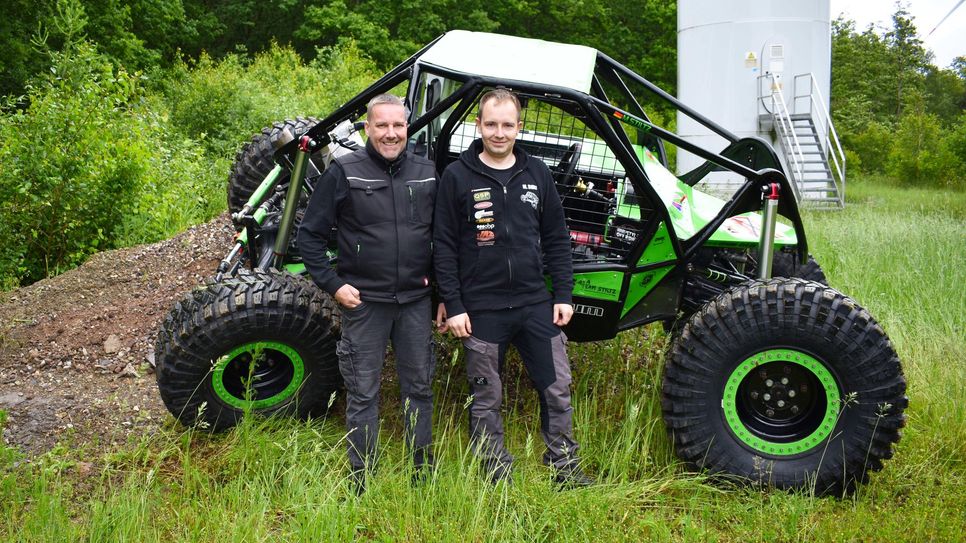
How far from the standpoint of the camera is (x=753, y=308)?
376cm

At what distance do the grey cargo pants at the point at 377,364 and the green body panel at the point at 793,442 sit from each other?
1.42m

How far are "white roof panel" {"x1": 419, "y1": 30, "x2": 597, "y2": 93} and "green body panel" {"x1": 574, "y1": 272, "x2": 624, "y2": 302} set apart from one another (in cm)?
90

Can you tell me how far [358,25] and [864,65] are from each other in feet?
78.5

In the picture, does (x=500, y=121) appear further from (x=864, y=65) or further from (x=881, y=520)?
(x=864, y=65)

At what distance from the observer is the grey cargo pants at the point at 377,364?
3539 millimetres

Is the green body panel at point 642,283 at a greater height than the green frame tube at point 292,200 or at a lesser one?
lesser

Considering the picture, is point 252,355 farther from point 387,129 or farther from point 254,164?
point 254,164

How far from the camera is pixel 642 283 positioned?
415cm

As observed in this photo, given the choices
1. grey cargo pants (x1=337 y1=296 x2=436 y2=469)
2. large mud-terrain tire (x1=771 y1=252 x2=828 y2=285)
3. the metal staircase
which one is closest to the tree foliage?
the metal staircase

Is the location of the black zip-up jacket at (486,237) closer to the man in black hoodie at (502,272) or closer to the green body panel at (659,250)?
the man in black hoodie at (502,272)

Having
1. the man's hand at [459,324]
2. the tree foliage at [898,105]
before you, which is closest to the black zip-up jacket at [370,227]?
the man's hand at [459,324]

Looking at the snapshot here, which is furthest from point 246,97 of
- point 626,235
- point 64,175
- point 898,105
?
point 898,105

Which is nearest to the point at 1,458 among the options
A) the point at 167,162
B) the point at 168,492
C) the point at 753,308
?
the point at 168,492

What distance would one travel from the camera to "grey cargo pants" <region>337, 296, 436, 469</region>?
3539 millimetres
